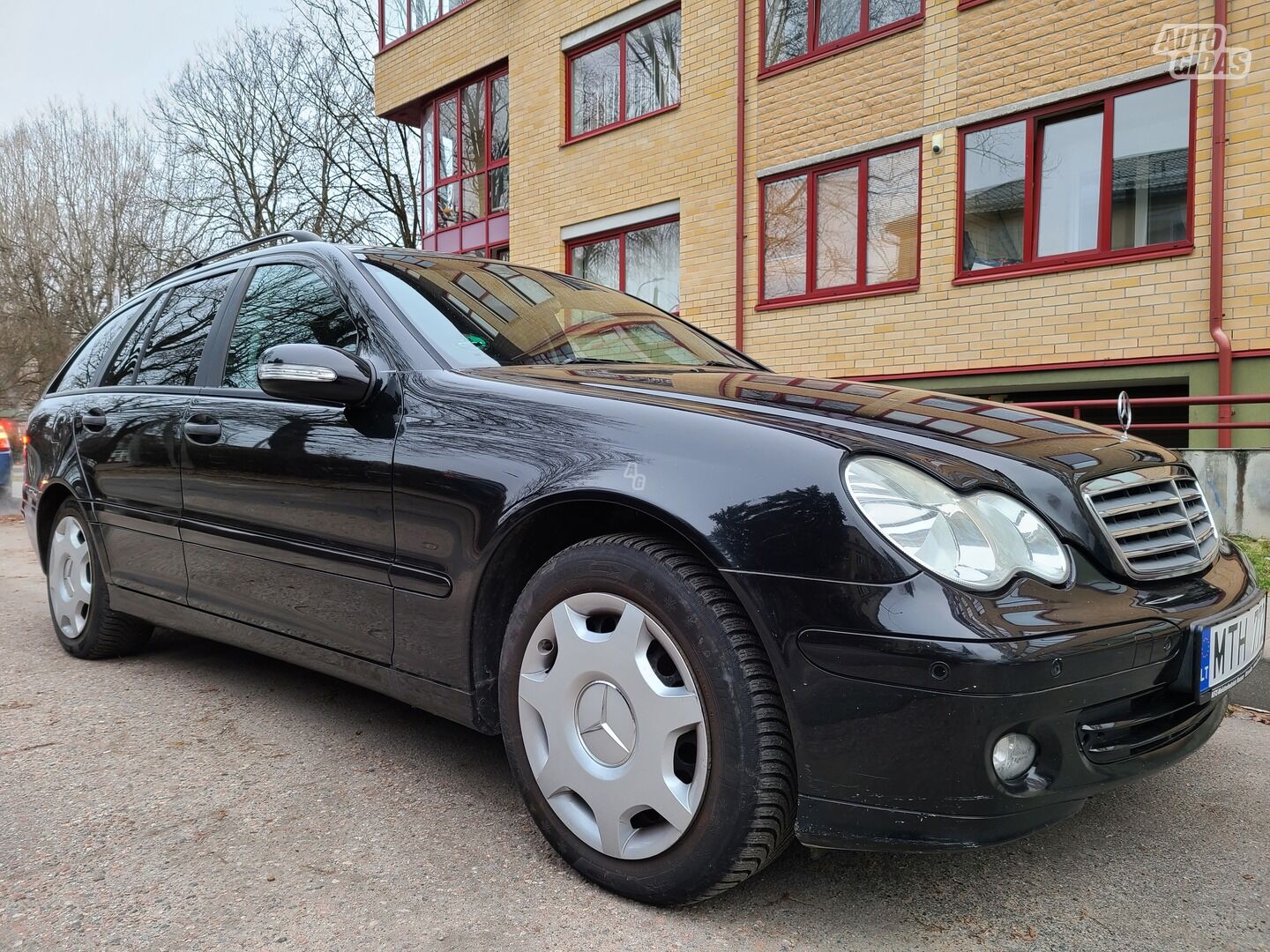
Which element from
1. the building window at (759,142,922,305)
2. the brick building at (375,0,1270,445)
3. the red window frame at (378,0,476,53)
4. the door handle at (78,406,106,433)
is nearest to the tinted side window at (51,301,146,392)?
the door handle at (78,406,106,433)

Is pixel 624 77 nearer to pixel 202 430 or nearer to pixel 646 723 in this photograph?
pixel 202 430

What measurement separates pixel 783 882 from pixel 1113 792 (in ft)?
3.54

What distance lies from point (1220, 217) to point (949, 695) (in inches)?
301

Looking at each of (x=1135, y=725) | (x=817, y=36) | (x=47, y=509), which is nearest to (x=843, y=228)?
(x=817, y=36)

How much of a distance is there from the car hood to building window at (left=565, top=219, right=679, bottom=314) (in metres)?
9.15

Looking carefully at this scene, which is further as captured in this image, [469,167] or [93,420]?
[469,167]

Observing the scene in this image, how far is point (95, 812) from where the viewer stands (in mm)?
2340

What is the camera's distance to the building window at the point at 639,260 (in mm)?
11758

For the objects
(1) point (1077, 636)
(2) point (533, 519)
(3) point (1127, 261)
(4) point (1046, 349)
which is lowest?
(1) point (1077, 636)

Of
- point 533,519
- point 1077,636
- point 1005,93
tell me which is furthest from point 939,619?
point 1005,93

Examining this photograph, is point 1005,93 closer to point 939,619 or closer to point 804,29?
point 804,29

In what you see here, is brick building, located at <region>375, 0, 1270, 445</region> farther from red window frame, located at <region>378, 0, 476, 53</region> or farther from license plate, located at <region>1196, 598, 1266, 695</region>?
license plate, located at <region>1196, 598, 1266, 695</region>

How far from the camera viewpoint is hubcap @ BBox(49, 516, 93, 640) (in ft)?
12.4

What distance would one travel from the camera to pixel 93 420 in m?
3.70
